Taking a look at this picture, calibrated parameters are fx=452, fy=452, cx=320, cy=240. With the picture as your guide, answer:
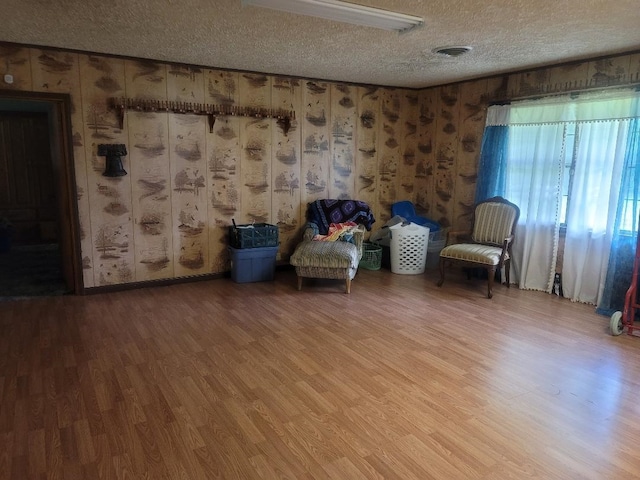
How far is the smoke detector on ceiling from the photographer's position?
12.8 ft

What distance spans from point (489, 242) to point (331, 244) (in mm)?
1779

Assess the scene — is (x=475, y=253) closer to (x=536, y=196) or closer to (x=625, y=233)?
(x=536, y=196)

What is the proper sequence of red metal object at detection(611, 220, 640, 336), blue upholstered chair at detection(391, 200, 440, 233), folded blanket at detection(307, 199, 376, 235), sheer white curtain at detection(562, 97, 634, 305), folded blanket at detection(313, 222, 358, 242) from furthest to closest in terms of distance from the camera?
blue upholstered chair at detection(391, 200, 440, 233)
folded blanket at detection(307, 199, 376, 235)
folded blanket at detection(313, 222, 358, 242)
sheer white curtain at detection(562, 97, 634, 305)
red metal object at detection(611, 220, 640, 336)

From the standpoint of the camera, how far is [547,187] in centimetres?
473

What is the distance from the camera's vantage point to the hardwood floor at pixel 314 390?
2.08 metres

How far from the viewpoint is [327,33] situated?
3508 millimetres

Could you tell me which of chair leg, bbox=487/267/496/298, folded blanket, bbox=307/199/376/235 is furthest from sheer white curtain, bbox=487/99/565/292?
folded blanket, bbox=307/199/376/235

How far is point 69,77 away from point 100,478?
12.1ft

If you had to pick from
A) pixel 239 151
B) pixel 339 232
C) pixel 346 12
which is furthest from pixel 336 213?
pixel 346 12

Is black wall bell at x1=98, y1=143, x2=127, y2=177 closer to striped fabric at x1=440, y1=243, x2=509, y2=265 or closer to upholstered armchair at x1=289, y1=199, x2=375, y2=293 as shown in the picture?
upholstered armchair at x1=289, y1=199, x2=375, y2=293

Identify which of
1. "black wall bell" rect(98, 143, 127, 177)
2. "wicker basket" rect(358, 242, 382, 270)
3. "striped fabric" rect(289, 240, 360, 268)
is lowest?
"wicker basket" rect(358, 242, 382, 270)

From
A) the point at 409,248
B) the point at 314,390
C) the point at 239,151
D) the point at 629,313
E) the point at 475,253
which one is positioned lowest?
the point at 314,390

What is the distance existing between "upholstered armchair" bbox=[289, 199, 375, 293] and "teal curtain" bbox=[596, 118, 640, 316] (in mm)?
2397

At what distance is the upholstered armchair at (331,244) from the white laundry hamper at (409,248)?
1.36ft
